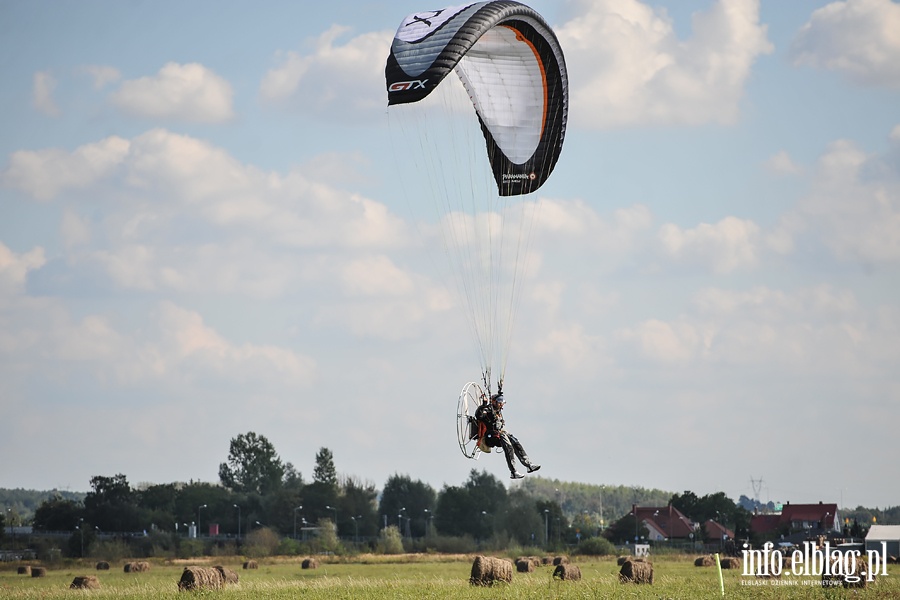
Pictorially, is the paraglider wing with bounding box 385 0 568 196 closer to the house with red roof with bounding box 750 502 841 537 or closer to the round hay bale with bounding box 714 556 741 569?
the round hay bale with bounding box 714 556 741 569

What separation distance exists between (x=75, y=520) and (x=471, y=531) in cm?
2816

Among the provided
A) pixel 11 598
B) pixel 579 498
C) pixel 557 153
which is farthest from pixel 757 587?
pixel 579 498

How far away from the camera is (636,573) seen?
2739 centimetres

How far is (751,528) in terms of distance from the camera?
89062 mm

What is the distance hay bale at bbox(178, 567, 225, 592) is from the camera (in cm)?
2769

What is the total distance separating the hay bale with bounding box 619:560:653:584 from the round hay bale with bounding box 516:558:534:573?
906 cm

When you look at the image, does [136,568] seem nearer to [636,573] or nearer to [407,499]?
[636,573]

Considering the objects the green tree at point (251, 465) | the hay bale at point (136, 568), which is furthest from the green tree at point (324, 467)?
the hay bale at point (136, 568)

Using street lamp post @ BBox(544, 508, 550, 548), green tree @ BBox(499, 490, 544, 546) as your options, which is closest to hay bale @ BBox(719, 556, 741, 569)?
green tree @ BBox(499, 490, 544, 546)

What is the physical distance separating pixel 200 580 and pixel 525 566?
41.1ft

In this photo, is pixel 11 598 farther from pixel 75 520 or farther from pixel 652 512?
pixel 652 512

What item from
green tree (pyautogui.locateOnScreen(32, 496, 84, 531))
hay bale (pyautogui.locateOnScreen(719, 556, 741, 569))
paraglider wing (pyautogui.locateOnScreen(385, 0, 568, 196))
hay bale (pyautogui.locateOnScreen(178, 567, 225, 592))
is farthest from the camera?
green tree (pyautogui.locateOnScreen(32, 496, 84, 531))

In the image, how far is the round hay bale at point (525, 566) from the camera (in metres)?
36.7

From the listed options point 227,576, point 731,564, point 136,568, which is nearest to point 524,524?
point 136,568
